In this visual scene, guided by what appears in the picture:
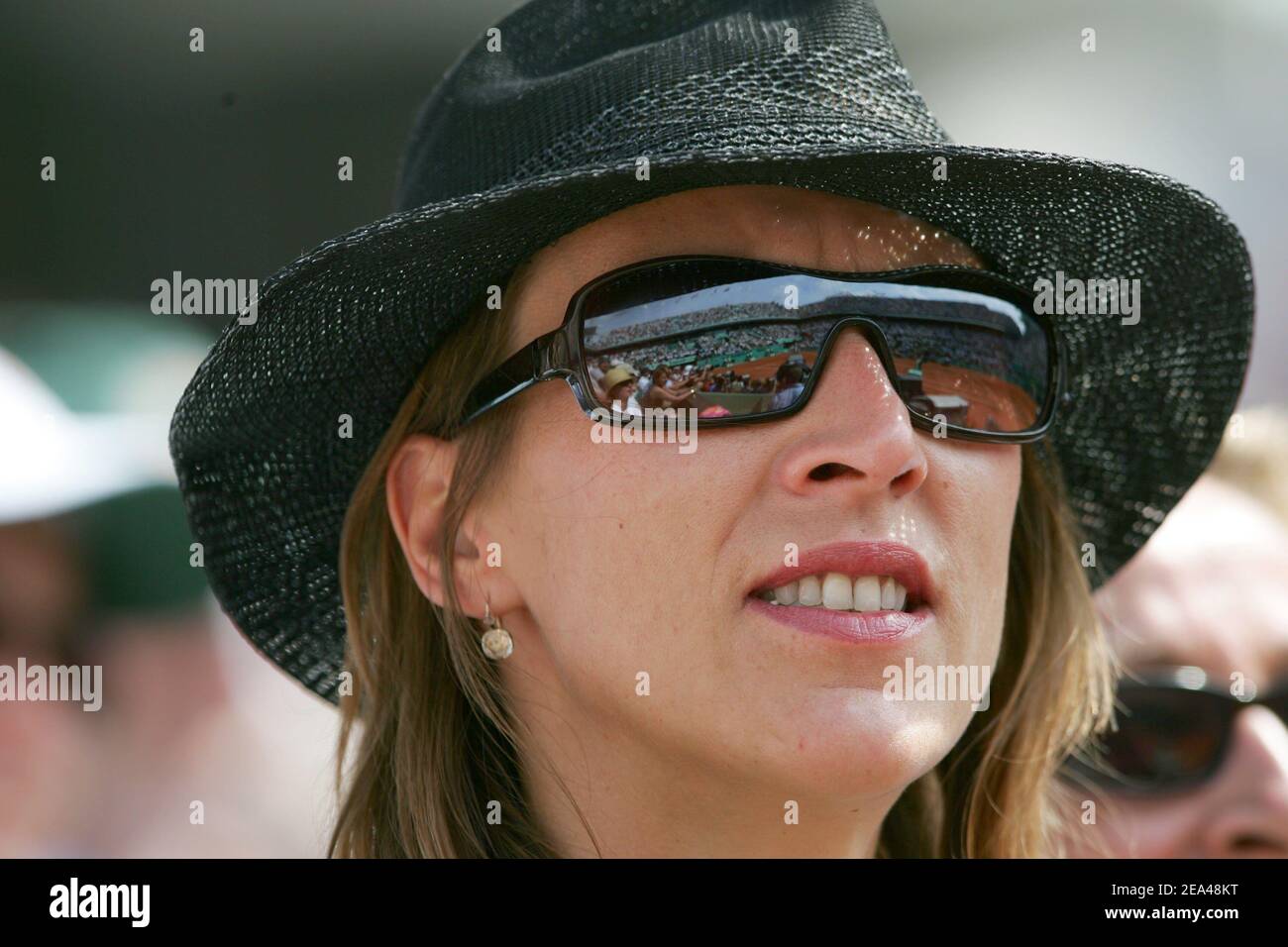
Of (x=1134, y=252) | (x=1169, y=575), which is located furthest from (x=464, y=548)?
(x=1169, y=575)

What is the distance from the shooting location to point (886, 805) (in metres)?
1.96

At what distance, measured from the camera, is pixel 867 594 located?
5.69 ft

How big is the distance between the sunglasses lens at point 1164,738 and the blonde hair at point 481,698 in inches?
16.9

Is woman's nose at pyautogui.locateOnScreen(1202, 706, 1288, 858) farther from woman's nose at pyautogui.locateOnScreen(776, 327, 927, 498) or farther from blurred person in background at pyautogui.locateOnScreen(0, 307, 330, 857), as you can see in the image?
blurred person in background at pyautogui.locateOnScreen(0, 307, 330, 857)

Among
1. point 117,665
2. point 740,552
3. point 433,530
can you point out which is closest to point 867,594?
point 740,552

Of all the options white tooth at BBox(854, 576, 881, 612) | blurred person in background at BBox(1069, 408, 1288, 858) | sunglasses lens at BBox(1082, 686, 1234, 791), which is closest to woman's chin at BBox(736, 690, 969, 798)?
white tooth at BBox(854, 576, 881, 612)

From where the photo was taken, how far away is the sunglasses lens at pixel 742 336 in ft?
5.74

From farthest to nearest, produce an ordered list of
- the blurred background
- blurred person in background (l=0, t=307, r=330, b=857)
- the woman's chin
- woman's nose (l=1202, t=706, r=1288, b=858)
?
the blurred background
blurred person in background (l=0, t=307, r=330, b=857)
woman's nose (l=1202, t=706, r=1288, b=858)
the woman's chin

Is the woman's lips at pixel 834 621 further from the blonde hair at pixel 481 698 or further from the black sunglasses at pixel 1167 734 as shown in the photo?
the black sunglasses at pixel 1167 734

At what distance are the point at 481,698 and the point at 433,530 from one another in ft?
0.87

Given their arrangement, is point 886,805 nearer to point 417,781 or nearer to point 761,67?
point 417,781

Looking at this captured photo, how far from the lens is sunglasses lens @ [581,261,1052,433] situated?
175 cm

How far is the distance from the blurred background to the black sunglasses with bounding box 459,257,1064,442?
2.35 metres

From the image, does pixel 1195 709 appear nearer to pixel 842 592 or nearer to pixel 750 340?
pixel 842 592
